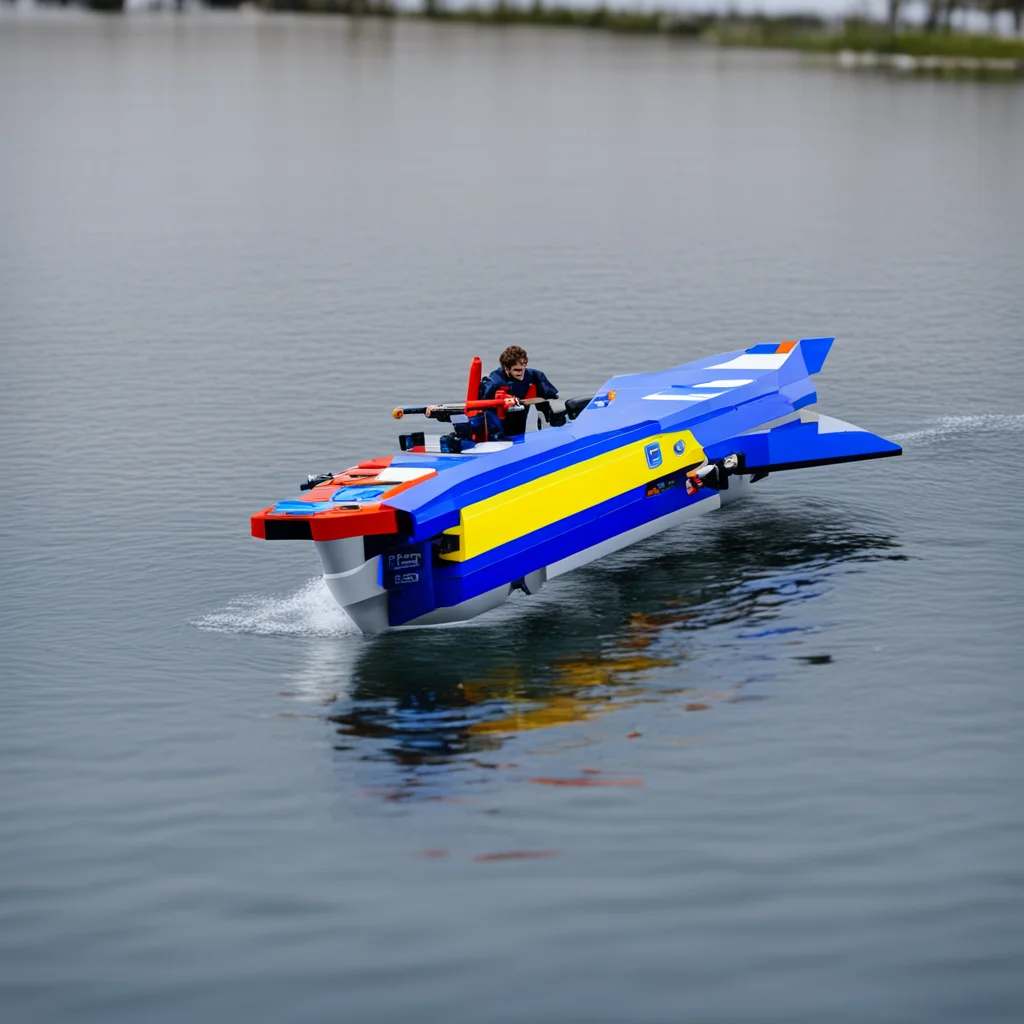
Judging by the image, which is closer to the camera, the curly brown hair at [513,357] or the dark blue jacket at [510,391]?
the dark blue jacket at [510,391]

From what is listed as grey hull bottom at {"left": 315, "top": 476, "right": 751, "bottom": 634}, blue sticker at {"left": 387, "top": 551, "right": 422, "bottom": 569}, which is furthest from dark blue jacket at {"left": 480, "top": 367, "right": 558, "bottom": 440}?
blue sticker at {"left": 387, "top": 551, "right": 422, "bottom": 569}

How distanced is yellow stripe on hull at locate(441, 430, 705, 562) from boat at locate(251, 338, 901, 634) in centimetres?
2

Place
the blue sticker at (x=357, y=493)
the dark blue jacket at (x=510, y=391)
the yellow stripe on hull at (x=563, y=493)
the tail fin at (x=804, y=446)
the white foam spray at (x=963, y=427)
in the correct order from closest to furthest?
the blue sticker at (x=357, y=493), the yellow stripe on hull at (x=563, y=493), the dark blue jacket at (x=510, y=391), the tail fin at (x=804, y=446), the white foam spray at (x=963, y=427)

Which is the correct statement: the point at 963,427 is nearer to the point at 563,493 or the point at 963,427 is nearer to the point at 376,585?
the point at 563,493

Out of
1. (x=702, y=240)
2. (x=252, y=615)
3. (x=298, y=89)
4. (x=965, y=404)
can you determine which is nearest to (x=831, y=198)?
(x=702, y=240)

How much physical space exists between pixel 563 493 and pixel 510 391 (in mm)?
2751

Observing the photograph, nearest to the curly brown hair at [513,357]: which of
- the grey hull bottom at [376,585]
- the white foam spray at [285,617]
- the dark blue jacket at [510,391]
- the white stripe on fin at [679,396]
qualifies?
the dark blue jacket at [510,391]

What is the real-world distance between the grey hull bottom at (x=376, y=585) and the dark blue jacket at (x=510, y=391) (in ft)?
7.83

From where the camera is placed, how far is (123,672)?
25.0m

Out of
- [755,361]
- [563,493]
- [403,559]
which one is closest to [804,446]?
[755,361]

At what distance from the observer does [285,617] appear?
2709cm

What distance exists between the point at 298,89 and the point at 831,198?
242ft

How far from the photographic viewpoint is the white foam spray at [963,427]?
122 ft

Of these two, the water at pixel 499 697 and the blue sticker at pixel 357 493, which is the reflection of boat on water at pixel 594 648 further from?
the blue sticker at pixel 357 493
